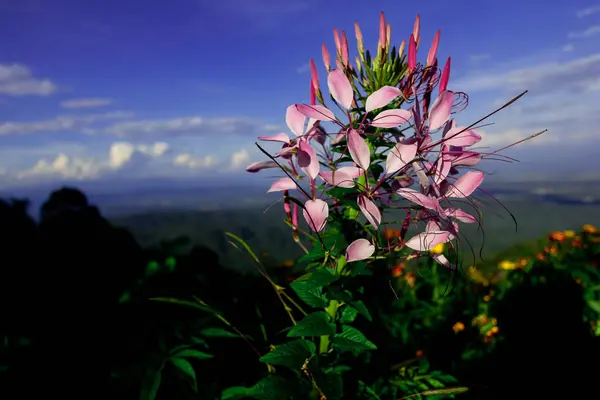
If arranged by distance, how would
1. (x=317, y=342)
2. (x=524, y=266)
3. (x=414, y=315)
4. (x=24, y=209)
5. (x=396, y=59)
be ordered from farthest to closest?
(x=524, y=266)
(x=24, y=209)
(x=414, y=315)
(x=317, y=342)
(x=396, y=59)

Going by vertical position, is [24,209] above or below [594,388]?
above

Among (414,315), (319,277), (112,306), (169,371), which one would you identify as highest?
(319,277)

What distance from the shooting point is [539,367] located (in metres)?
3.16

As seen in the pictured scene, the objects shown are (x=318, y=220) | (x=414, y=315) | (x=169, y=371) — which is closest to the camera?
(x=318, y=220)

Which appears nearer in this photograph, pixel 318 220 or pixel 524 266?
pixel 318 220

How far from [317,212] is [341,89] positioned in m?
0.36

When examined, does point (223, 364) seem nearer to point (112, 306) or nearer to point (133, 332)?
point (133, 332)

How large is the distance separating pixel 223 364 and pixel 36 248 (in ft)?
5.73

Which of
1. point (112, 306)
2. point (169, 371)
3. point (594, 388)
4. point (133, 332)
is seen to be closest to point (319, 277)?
point (169, 371)

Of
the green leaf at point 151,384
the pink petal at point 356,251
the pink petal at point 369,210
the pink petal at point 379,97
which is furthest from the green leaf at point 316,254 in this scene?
the green leaf at point 151,384

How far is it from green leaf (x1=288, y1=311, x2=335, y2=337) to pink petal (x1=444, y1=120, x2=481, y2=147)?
68 cm

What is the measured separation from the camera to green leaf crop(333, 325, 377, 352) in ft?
4.18

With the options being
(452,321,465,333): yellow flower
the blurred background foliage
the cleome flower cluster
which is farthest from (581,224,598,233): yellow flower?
the cleome flower cluster

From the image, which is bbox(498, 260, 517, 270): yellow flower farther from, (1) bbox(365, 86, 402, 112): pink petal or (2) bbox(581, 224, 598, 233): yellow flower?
(1) bbox(365, 86, 402, 112): pink petal
